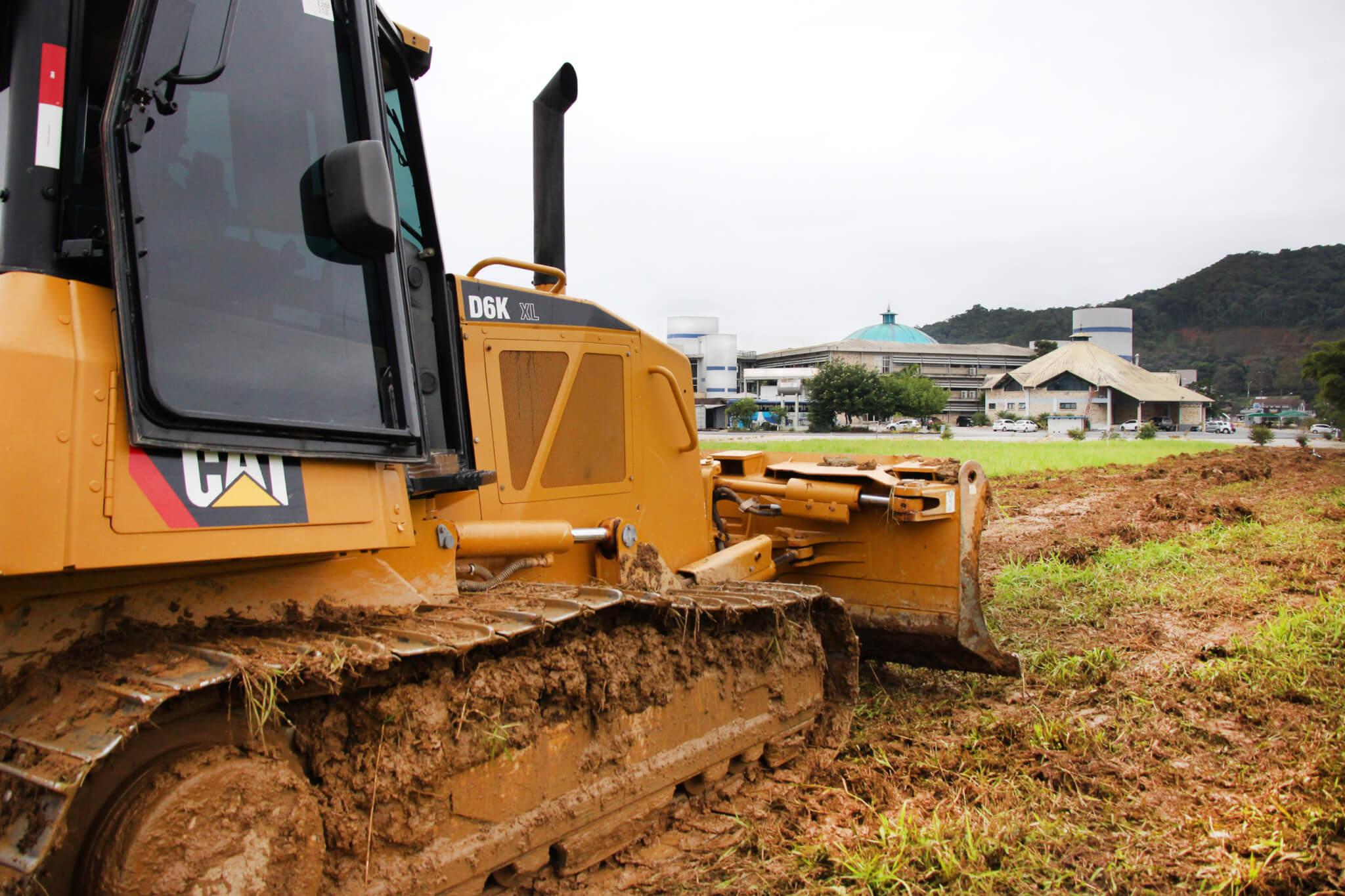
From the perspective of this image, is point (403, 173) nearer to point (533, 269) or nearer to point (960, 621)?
point (533, 269)

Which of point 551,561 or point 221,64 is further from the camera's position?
point 551,561

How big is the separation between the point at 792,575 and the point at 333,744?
11.8 feet

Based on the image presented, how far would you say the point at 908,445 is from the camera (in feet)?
119

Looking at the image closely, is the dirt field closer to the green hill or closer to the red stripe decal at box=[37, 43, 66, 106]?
the red stripe decal at box=[37, 43, 66, 106]

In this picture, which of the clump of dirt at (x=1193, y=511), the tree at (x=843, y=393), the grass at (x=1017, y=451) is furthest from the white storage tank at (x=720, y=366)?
the clump of dirt at (x=1193, y=511)

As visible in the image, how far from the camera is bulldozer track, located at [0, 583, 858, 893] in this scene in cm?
185

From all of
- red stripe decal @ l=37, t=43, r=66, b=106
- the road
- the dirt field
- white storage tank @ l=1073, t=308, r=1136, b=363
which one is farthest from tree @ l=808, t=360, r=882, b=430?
red stripe decal @ l=37, t=43, r=66, b=106

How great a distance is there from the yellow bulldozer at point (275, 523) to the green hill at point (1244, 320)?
344 feet

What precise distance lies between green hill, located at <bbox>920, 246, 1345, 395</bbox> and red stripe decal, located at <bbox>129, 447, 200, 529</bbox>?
349 feet

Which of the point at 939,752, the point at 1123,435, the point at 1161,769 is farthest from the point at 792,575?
the point at 1123,435

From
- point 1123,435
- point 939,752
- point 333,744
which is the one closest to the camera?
point 333,744

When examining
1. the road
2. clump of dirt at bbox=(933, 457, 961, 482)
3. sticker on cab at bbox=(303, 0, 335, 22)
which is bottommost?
the road

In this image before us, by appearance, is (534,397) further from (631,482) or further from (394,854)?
(394,854)

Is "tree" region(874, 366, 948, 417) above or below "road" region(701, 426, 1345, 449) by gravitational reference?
above
